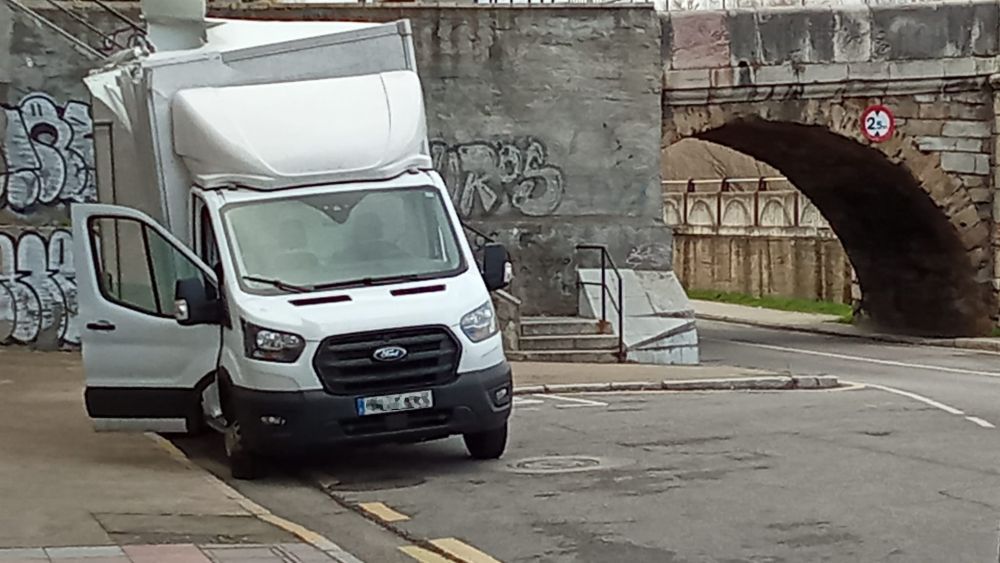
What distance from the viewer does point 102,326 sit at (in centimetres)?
1204

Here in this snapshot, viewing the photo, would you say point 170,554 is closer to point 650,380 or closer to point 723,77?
point 650,380

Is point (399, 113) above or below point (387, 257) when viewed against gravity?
above

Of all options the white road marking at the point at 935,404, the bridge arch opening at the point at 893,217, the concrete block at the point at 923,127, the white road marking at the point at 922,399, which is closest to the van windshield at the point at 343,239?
the white road marking at the point at 935,404

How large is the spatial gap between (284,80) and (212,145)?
1087 millimetres

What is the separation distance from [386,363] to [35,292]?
38.9 ft

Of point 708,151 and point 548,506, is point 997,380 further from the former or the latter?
point 708,151

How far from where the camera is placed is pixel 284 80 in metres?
12.5

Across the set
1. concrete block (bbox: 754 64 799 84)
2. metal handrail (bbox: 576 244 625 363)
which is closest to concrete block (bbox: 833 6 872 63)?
concrete block (bbox: 754 64 799 84)

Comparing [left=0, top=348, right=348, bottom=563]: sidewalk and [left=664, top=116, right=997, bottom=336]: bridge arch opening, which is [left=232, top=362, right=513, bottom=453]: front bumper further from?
[left=664, top=116, right=997, bottom=336]: bridge arch opening

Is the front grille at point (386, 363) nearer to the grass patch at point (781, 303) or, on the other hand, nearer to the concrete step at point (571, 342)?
the concrete step at point (571, 342)

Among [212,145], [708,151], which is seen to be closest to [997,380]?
[212,145]

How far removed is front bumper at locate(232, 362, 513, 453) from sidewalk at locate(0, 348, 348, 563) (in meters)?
0.49

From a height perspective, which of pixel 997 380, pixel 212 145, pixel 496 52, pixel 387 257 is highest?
pixel 496 52

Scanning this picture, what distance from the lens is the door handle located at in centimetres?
A: 1204
